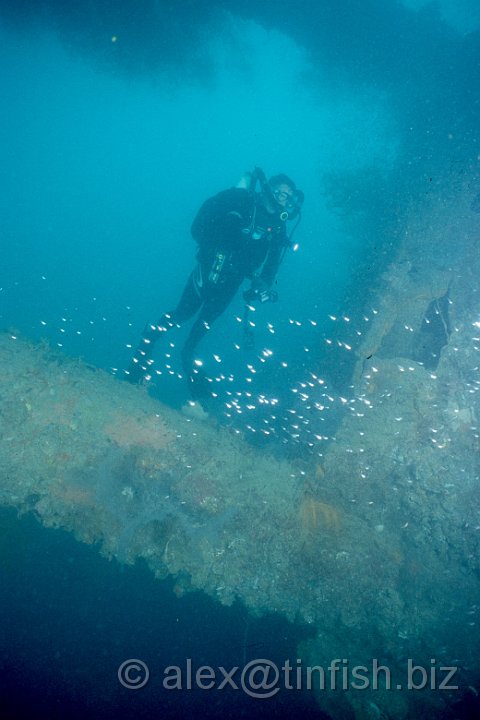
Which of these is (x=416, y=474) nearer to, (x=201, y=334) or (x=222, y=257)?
(x=201, y=334)

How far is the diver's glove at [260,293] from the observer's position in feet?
23.9

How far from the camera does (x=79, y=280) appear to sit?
39.4 metres

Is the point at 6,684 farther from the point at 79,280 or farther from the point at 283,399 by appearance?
the point at 79,280

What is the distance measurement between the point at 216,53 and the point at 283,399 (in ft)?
65.4

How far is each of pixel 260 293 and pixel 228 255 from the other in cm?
106

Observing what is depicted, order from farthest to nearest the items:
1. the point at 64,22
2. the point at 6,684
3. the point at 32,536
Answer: the point at 64,22, the point at 32,536, the point at 6,684

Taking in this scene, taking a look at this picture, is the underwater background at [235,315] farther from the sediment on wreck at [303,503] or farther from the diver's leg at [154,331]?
the diver's leg at [154,331]

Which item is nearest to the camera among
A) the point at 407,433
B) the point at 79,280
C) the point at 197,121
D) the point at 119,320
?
the point at 407,433

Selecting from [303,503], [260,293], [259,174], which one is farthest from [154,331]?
[303,503]

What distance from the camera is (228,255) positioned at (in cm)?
728

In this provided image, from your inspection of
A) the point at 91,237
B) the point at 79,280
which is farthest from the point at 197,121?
the point at 79,280

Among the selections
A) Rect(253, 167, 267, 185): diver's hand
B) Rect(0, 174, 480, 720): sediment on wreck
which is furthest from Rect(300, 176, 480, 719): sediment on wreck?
Rect(253, 167, 267, 185): diver's hand

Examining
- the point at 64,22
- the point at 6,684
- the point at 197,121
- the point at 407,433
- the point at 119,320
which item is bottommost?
the point at 6,684

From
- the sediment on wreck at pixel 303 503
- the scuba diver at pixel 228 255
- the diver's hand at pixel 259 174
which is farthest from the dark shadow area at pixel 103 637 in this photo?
the diver's hand at pixel 259 174
